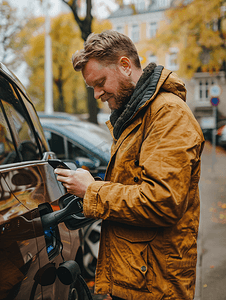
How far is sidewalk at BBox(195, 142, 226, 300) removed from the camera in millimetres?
3770

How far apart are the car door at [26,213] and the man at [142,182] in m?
0.27

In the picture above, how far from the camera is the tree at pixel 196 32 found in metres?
12.4

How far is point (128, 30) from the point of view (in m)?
41.0

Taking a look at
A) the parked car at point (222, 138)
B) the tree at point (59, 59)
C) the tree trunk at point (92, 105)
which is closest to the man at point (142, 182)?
the tree trunk at point (92, 105)

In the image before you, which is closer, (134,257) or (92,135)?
(134,257)

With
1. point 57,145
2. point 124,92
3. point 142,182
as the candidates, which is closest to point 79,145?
point 57,145

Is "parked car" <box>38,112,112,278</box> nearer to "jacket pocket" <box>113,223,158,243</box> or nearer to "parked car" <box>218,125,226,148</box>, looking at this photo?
"jacket pocket" <box>113,223,158,243</box>

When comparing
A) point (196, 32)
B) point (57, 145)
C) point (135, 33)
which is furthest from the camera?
point (135, 33)

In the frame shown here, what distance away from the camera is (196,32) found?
14.1 meters

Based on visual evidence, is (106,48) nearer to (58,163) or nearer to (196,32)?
(58,163)

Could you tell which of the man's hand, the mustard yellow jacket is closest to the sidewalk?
the mustard yellow jacket

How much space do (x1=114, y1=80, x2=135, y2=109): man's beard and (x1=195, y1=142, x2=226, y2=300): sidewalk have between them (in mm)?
2741

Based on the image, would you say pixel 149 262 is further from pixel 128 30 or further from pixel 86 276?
pixel 128 30

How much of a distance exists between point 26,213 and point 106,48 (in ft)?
2.91
